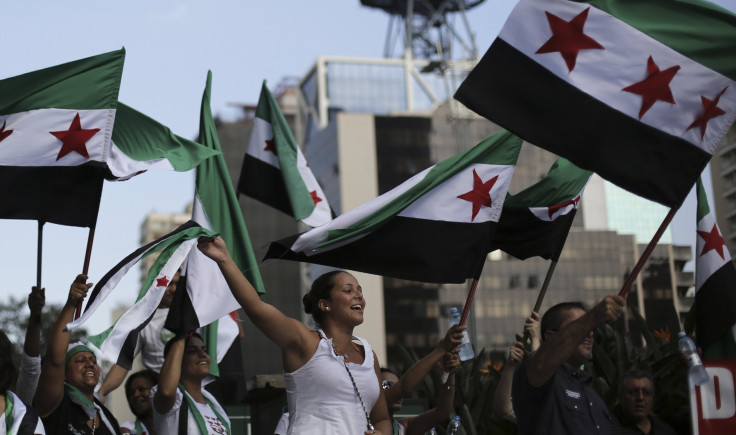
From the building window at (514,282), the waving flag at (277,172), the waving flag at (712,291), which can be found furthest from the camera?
the building window at (514,282)

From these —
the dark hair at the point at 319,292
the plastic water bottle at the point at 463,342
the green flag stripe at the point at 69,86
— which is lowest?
the plastic water bottle at the point at 463,342

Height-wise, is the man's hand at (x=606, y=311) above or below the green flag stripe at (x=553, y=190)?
below

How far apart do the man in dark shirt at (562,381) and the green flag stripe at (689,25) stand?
147 cm

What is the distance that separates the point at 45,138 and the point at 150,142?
881mm

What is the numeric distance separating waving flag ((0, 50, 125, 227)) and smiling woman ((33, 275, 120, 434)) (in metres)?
1.00

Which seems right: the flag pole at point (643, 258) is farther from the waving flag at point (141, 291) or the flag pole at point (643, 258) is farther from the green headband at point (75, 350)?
the green headband at point (75, 350)

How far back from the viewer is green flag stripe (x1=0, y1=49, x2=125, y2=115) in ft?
24.4

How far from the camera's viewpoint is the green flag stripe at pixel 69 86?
24.4 ft

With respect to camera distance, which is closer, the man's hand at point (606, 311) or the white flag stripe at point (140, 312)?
the man's hand at point (606, 311)

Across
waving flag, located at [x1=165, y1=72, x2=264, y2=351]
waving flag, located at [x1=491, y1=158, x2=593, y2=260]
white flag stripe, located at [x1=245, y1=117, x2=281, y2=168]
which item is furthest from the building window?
waving flag, located at [x1=491, y1=158, x2=593, y2=260]

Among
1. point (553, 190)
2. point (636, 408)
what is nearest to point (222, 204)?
point (553, 190)

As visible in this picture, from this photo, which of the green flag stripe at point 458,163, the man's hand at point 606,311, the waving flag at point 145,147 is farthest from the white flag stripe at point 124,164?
the man's hand at point 606,311

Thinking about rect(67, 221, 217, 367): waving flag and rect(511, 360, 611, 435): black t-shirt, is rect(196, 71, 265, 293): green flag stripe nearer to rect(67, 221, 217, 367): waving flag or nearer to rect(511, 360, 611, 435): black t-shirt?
rect(67, 221, 217, 367): waving flag

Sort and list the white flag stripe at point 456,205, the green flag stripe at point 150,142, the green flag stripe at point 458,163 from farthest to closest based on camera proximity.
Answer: the green flag stripe at point 150,142 < the white flag stripe at point 456,205 < the green flag stripe at point 458,163
